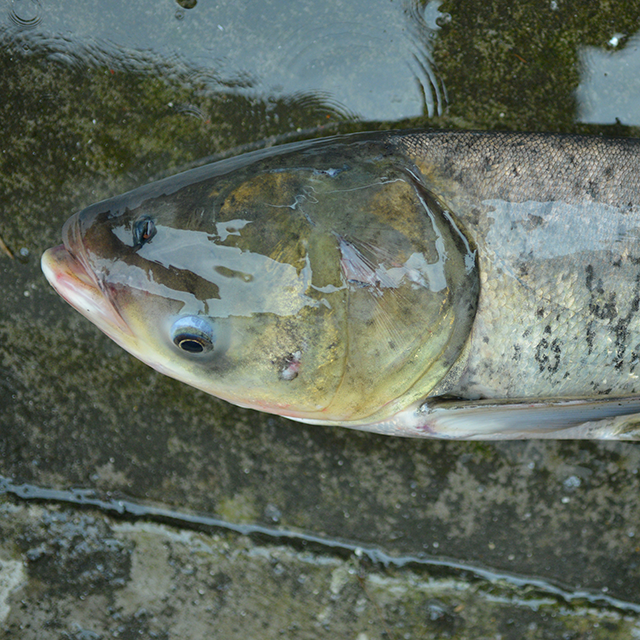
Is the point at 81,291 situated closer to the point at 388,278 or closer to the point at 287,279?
the point at 287,279

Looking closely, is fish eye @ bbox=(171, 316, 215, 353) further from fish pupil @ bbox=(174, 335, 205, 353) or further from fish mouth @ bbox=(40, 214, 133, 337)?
fish mouth @ bbox=(40, 214, 133, 337)

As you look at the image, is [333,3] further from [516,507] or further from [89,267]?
[516,507]

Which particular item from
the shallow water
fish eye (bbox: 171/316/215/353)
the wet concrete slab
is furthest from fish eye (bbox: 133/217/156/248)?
the wet concrete slab

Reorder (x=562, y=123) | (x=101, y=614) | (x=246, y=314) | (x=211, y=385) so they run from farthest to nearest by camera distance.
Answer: (x=101, y=614)
(x=562, y=123)
(x=211, y=385)
(x=246, y=314)

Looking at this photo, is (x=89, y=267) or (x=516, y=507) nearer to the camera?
(x=89, y=267)

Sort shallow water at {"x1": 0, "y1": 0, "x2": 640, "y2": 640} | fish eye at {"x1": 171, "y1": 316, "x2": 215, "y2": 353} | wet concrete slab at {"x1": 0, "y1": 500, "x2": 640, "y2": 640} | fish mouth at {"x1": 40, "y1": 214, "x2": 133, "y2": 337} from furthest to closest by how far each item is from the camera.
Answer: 1. wet concrete slab at {"x1": 0, "y1": 500, "x2": 640, "y2": 640}
2. shallow water at {"x1": 0, "y1": 0, "x2": 640, "y2": 640}
3. fish mouth at {"x1": 40, "y1": 214, "x2": 133, "y2": 337}
4. fish eye at {"x1": 171, "y1": 316, "x2": 215, "y2": 353}

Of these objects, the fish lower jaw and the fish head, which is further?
the fish lower jaw

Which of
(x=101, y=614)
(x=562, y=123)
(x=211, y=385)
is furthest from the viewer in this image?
(x=101, y=614)

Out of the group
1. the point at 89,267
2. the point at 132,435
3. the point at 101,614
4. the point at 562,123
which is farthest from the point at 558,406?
the point at 101,614
